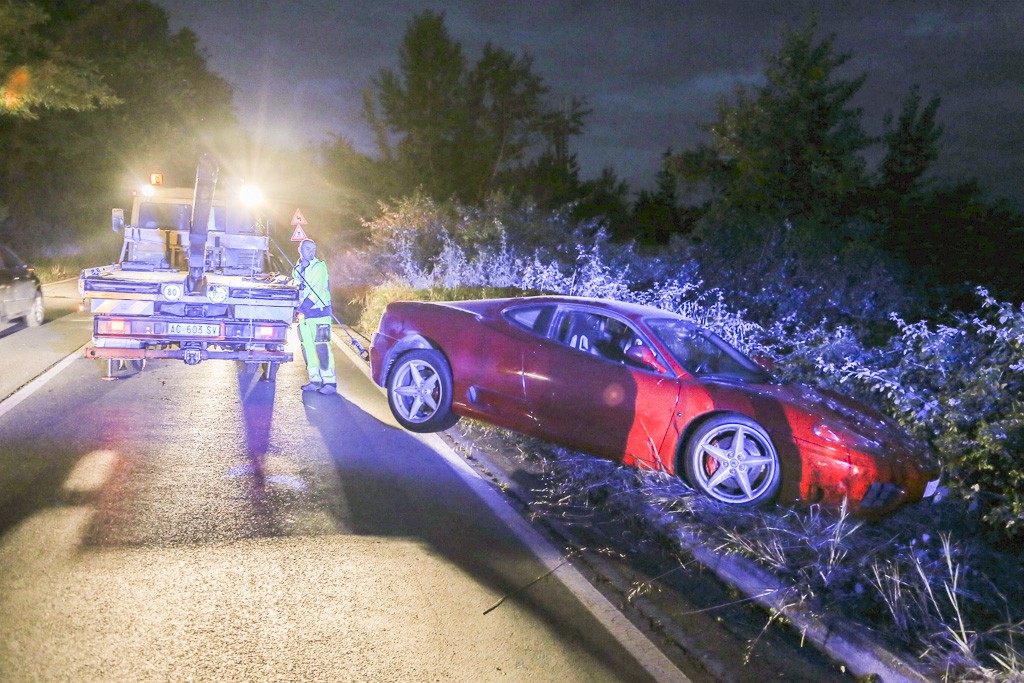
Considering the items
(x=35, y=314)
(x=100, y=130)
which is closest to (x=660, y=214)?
(x=100, y=130)

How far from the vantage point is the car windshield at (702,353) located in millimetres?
6812

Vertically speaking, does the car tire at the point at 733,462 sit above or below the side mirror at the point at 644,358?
below

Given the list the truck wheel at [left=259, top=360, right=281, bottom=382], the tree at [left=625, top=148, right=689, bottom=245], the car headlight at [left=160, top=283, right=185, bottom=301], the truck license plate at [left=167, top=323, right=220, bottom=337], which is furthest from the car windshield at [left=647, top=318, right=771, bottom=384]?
the tree at [left=625, top=148, right=689, bottom=245]

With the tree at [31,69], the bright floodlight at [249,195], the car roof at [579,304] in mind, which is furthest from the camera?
the tree at [31,69]

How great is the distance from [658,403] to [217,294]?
551cm

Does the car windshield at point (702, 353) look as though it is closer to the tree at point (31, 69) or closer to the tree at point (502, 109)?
the tree at point (31, 69)

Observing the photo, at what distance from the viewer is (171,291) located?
31.0 feet

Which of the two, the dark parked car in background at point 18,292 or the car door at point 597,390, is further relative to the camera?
the dark parked car in background at point 18,292

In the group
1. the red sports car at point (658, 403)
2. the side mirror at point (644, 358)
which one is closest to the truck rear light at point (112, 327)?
the red sports car at point (658, 403)

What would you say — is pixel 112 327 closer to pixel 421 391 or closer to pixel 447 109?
pixel 421 391

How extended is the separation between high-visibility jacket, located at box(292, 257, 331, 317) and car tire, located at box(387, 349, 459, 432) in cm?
197

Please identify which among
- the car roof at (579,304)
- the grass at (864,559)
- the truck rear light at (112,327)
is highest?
the car roof at (579,304)

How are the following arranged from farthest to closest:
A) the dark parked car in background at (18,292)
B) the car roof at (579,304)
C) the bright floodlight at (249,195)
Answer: the dark parked car in background at (18,292), the bright floodlight at (249,195), the car roof at (579,304)

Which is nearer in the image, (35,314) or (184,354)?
(184,354)
